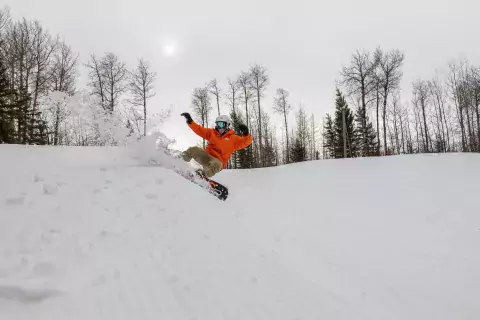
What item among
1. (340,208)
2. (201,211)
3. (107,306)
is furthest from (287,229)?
(107,306)

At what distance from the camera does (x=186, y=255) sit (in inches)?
82.3

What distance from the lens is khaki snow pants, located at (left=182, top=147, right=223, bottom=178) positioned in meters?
5.03

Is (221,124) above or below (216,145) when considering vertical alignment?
above

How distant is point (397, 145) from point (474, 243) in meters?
31.7

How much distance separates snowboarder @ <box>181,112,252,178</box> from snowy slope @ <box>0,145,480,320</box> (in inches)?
53.7

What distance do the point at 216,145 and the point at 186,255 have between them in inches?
131

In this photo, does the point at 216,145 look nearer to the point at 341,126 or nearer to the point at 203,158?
the point at 203,158

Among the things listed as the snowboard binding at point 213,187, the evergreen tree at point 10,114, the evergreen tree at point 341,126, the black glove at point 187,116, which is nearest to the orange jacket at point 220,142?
the black glove at point 187,116

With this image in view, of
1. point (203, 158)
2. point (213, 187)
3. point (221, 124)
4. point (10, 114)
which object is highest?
point (10, 114)

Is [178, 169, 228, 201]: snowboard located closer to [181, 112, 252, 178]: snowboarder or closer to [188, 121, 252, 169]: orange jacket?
[181, 112, 252, 178]: snowboarder

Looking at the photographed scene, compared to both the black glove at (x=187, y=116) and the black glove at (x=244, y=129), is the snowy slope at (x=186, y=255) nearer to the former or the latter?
the black glove at (x=187, y=116)

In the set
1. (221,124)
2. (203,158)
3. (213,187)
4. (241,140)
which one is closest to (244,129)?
(241,140)

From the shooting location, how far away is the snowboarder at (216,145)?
5066 millimetres

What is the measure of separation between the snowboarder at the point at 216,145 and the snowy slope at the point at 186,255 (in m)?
1.36
